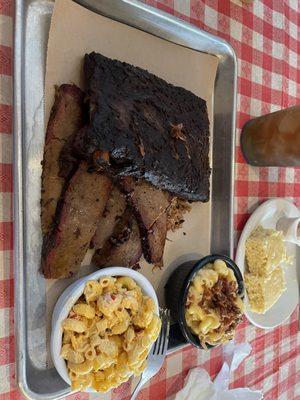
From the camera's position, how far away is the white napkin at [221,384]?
1.44 m

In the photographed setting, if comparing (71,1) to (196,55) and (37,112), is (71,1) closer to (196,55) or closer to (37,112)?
(37,112)

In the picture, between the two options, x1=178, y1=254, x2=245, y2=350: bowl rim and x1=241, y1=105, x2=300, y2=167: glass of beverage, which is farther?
x1=241, y1=105, x2=300, y2=167: glass of beverage

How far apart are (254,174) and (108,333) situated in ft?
2.83

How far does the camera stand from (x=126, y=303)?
41.9 inches

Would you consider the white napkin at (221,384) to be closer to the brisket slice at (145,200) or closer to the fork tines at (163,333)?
the fork tines at (163,333)

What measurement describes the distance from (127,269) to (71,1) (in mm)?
713

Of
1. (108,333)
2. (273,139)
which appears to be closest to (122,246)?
(108,333)

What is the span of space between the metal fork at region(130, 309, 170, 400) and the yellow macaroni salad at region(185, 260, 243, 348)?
7cm

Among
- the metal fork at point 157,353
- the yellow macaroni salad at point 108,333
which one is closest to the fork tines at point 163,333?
the metal fork at point 157,353

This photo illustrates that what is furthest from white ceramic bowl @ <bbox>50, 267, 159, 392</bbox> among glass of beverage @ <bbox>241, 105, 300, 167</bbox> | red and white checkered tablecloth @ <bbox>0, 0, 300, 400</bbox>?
glass of beverage @ <bbox>241, 105, 300, 167</bbox>

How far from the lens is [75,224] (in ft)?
3.38

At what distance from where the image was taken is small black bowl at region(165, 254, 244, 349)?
1250mm

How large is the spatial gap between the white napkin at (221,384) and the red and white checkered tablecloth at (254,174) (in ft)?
0.09

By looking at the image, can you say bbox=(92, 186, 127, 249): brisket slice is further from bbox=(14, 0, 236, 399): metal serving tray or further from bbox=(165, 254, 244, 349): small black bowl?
bbox=(165, 254, 244, 349): small black bowl
